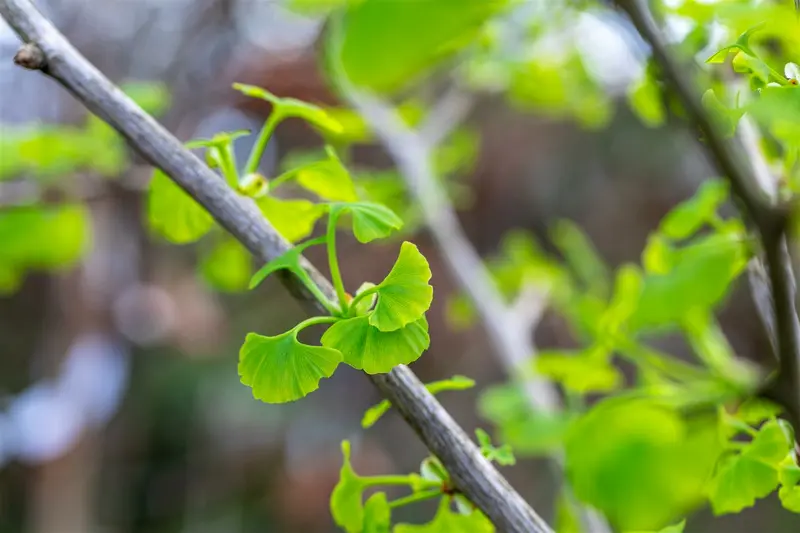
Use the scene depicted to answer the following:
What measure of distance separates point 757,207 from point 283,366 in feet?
0.42

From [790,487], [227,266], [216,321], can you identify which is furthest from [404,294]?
[216,321]

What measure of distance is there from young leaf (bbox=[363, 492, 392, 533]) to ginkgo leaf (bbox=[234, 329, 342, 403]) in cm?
6

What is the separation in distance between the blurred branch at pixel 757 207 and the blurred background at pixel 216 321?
1419 mm

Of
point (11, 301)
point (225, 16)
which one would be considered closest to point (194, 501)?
point (11, 301)

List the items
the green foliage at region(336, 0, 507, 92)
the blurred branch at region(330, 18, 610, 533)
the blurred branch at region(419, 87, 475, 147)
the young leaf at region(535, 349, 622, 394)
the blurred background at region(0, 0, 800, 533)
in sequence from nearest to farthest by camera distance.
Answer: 1. the green foliage at region(336, 0, 507, 92)
2. the young leaf at region(535, 349, 622, 394)
3. the blurred branch at region(330, 18, 610, 533)
4. the blurred branch at region(419, 87, 475, 147)
5. the blurred background at region(0, 0, 800, 533)

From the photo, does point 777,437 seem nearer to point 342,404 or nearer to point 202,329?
point 202,329

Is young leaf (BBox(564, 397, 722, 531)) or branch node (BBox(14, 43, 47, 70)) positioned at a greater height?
branch node (BBox(14, 43, 47, 70))

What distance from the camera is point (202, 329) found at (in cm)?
196

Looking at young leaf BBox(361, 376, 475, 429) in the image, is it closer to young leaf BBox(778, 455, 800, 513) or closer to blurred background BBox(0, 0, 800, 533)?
→ young leaf BBox(778, 455, 800, 513)

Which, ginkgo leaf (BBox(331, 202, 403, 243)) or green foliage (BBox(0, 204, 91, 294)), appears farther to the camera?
green foliage (BBox(0, 204, 91, 294))

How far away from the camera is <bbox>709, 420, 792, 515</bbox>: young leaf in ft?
0.73

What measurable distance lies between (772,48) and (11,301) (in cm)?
229

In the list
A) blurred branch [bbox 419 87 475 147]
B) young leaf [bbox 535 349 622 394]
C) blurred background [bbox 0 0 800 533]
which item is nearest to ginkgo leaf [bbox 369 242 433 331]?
young leaf [bbox 535 349 622 394]

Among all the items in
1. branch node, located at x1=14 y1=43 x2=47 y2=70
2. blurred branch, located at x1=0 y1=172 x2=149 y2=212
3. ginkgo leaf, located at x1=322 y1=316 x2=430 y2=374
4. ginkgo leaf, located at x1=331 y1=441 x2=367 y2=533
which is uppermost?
blurred branch, located at x1=0 y1=172 x2=149 y2=212
